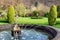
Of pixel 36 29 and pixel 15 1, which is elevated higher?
pixel 15 1

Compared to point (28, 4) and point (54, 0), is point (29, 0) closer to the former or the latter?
point (28, 4)

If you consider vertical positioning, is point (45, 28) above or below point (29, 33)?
above

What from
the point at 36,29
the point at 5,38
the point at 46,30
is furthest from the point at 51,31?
the point at 5,38

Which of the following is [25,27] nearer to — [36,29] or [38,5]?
[36,29]

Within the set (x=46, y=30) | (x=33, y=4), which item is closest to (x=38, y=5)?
(x=33, y=4)

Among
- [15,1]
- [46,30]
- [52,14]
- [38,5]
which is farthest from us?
[38,5]

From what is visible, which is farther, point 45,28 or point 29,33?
point 45,28

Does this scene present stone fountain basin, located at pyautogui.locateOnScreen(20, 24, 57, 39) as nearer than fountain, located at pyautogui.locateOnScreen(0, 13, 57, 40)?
No

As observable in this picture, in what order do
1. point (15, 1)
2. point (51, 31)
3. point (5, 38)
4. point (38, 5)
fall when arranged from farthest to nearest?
1. point (38, 5)
2. point (15, 1)
3. point (51, 31)
4. point (5, 38)

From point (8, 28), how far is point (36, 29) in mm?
3007

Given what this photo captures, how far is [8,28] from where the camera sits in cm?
1925

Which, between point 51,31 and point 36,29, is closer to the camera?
point 51,31

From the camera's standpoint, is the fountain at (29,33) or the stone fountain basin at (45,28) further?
the stone fountain basin at (45,28)

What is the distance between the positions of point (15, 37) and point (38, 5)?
22484 mm
